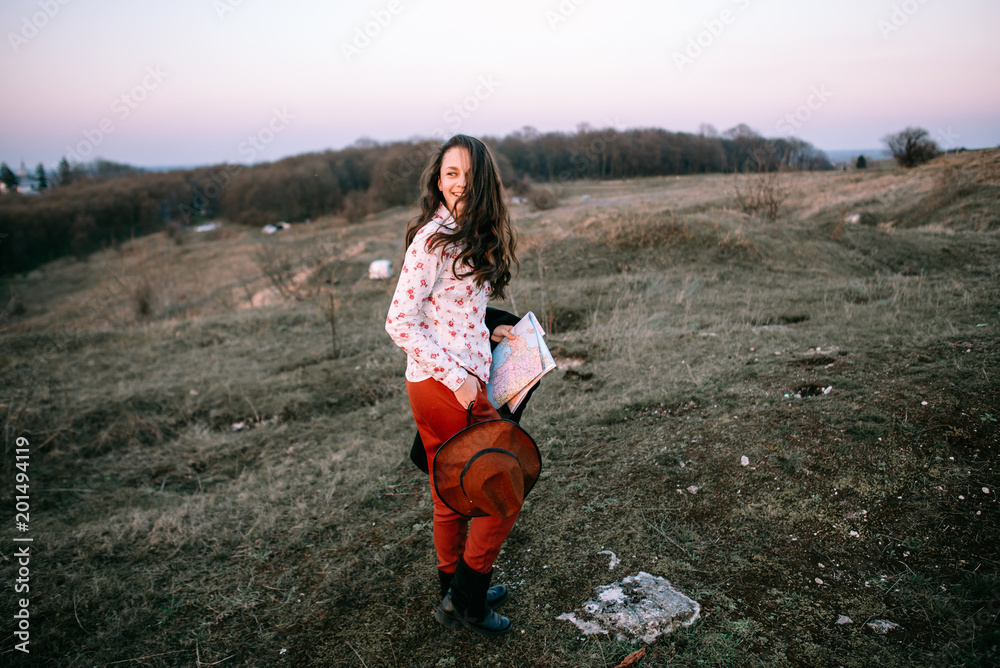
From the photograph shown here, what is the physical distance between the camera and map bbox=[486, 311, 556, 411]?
1869mm

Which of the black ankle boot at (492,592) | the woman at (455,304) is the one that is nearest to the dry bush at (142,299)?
the black ankle boot at (492,592)

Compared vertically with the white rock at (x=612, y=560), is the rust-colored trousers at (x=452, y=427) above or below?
above

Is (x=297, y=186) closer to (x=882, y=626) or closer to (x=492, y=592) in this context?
(x=492, y=592)

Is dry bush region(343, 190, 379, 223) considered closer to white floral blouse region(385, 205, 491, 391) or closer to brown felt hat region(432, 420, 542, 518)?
white floral blouse region(385, 205, 491, 391)

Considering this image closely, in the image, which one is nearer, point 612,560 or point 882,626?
point 882,626

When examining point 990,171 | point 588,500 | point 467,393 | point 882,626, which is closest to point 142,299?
point 588,500

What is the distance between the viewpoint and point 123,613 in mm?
2346

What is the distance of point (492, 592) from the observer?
7.10 ft

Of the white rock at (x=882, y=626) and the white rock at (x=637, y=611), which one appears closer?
the white rock at (x=882, y=626)

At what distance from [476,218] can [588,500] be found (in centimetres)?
178

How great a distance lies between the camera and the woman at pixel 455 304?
1.68 m

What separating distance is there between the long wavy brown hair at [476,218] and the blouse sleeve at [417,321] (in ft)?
0.20

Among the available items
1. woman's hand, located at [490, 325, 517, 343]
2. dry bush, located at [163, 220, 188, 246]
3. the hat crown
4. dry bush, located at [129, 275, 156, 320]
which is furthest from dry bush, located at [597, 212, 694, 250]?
dry bush, located at [163, 220, 188, 246]

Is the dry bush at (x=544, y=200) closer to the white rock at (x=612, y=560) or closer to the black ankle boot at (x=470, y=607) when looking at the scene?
the white rock at (x=612, y=560)
